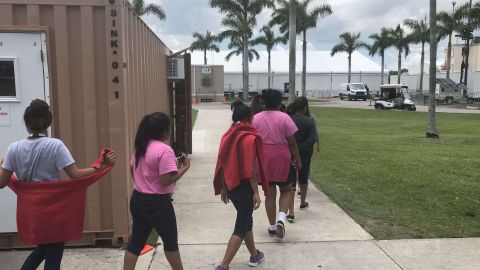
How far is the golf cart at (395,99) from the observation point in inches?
1516

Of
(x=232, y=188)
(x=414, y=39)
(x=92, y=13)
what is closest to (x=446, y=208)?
(x=232, y=188)

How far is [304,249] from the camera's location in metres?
5.19

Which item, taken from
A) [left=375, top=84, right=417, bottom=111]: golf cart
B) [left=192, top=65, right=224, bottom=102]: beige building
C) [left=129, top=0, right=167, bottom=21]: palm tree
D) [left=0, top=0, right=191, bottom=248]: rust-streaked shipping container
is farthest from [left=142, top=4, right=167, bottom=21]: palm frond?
[left=0, top=0, right=191, bottom=248]: rust-streaked shipping container

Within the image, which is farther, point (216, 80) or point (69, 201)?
point (216, 80)

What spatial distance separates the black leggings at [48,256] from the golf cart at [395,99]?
37717mm

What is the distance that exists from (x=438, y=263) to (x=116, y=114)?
356 centimetres

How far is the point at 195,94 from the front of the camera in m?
52.8

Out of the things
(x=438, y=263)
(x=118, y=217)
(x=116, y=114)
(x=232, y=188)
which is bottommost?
(x=438, y=263)

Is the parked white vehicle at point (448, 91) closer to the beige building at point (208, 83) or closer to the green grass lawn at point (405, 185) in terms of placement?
the beige building at point (208, 83)

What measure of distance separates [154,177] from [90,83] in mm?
1804

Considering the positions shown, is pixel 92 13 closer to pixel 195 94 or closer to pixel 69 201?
pixel 69 201

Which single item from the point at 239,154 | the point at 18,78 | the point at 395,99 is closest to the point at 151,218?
the point at 239,154

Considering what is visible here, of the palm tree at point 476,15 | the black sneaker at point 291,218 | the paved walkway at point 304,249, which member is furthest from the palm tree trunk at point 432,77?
the palm tree at point 476,15

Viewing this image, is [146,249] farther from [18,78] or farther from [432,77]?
[432,77]
